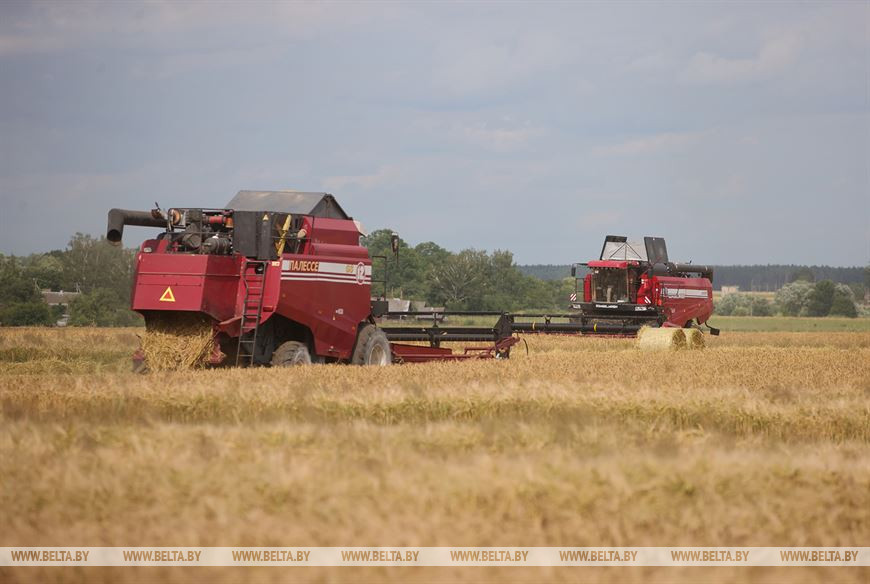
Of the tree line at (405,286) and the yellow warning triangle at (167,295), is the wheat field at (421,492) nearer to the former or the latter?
the yellow warning triangle at (167,295)

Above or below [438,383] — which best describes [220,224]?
above

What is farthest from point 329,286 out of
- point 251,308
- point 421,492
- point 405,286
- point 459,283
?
point 405,286

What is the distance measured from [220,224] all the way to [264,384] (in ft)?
17.9

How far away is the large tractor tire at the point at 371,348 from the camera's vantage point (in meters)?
18.2

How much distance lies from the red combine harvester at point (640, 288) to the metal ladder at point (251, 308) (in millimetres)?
18628

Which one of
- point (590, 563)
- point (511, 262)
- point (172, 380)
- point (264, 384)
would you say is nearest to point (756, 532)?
point (590, 563)

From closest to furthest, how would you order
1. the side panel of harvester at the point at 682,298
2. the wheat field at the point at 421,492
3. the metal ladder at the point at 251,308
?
1. the wheat field at the point at 421,492
2. the metal ladder at the point at 251,308
3. the side panel of harvester at the point at 682,298

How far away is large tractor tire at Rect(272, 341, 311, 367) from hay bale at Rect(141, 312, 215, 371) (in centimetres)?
118

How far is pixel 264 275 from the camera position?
15875mm

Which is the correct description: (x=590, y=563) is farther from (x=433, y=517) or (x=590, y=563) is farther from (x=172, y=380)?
(x=172, y=380)

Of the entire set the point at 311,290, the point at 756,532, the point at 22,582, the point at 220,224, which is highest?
the point at 220,224

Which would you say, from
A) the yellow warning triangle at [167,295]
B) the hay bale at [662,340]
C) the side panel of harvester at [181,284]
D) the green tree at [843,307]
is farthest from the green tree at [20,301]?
the green tree at [843,307]

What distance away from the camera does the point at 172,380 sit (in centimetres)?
1250

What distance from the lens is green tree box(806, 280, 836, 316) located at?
102562 mm
